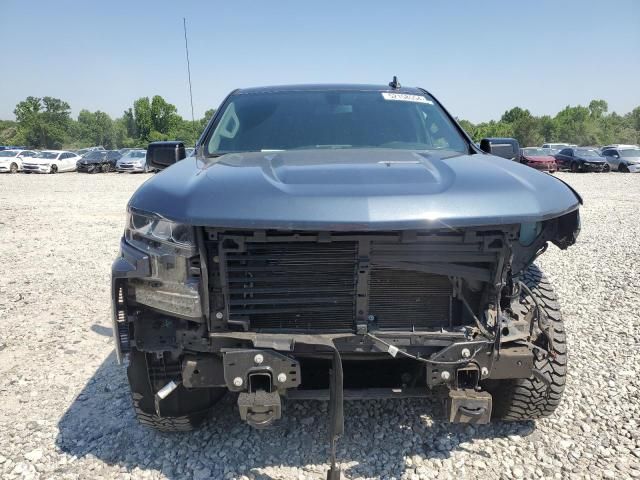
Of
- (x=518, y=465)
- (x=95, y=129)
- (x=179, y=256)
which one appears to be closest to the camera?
(x=179, y=256)

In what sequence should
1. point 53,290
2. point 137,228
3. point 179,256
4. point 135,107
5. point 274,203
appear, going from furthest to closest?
point 135,107, point 53,290, point 137,228, point 179,256, point 274,203

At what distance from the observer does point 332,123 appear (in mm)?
3281

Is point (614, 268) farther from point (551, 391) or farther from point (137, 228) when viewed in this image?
point (137, 228)

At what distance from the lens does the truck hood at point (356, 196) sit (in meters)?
1.86

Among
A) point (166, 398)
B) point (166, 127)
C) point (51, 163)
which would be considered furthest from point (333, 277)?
point (166, 127)

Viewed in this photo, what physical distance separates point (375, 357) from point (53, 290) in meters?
4.48

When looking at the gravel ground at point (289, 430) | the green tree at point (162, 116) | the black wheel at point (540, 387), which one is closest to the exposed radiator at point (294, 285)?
the gravel ground at point (289, 430)

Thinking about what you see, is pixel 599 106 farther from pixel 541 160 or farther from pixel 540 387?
pixel 540 387

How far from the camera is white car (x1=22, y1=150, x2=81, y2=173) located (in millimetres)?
27969

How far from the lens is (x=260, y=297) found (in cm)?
214

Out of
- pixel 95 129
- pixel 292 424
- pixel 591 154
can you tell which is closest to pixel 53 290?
pixel 292 424

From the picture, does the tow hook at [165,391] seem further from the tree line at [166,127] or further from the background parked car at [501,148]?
the tree line at [166,127]

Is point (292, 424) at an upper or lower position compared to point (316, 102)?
lower

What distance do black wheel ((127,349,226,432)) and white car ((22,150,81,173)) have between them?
1185 inches
